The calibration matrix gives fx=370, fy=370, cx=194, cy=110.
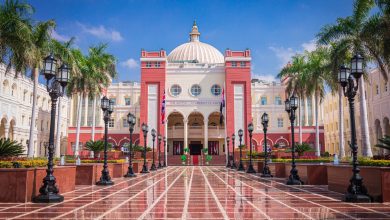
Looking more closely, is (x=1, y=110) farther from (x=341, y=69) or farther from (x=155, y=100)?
(x=341, y=69)

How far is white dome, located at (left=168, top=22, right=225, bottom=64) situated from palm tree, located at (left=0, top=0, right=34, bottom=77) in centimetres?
4457

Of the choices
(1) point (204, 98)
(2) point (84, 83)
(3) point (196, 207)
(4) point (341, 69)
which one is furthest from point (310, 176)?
(1) point (204, 98)

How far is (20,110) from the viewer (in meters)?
47.3

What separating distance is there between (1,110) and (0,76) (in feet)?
12.6

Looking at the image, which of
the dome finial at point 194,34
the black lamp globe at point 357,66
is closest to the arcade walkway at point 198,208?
the black lamp globe at point 357,66

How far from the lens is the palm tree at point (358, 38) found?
24.7 metres

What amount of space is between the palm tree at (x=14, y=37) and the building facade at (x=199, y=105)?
33057 millimetres

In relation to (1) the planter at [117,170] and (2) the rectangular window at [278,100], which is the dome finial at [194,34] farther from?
(1) the planter at [117,170]

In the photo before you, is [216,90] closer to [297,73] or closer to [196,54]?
[196,54]

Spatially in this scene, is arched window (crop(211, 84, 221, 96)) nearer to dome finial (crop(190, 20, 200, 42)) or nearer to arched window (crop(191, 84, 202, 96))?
arched window (crop(191, 84, 202, 96))

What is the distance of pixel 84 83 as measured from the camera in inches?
1580

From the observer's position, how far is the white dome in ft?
230

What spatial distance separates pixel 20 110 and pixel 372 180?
45467mm

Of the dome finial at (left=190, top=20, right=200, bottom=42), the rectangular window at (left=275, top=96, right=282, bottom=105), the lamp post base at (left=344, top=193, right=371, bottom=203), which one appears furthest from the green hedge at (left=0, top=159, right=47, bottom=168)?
the dome finial at (left=190, top=20, right=200, bottom=42)
